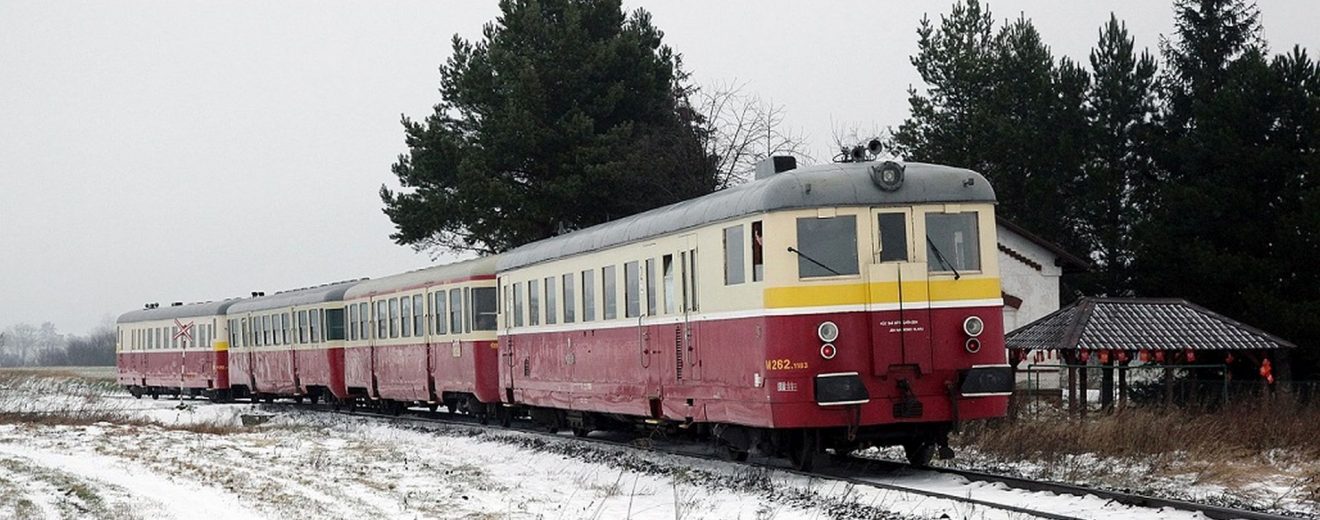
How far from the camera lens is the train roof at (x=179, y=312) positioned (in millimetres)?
44375

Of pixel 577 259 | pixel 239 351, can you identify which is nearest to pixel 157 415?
pixel 239 351

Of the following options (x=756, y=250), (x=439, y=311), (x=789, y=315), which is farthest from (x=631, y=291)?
(x=439, y=311)

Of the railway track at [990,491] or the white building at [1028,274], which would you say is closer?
the railway track at [990,491]

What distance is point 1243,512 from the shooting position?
1098 centimetres

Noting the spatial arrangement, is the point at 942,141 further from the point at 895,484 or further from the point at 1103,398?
the point at 895,484

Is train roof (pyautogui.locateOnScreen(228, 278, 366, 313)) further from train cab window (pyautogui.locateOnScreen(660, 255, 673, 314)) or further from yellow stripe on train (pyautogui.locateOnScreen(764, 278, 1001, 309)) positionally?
yellow stripe on train (pyautogui.locateOnScreen(764, 278, 1001, 309))

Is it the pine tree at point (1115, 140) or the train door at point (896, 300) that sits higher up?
the pine tree at point (1115, 140)

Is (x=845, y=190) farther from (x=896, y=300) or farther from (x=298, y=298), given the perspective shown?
(x=298, y=298)

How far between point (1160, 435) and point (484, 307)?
11.8 meters

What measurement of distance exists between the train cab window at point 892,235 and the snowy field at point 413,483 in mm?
2066

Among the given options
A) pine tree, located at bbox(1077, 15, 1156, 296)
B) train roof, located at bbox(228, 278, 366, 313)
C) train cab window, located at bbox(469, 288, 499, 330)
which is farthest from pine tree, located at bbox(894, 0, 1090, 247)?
train cab window, located at bbox(469, 288, 499, 330)

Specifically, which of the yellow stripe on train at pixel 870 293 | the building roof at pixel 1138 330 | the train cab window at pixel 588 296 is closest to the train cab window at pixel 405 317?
the train cab window at pixel 588 296

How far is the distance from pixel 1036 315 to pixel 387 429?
19607 mm

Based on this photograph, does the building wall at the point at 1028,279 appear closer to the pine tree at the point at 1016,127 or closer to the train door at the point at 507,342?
the pine tree at the point at 1016,127
